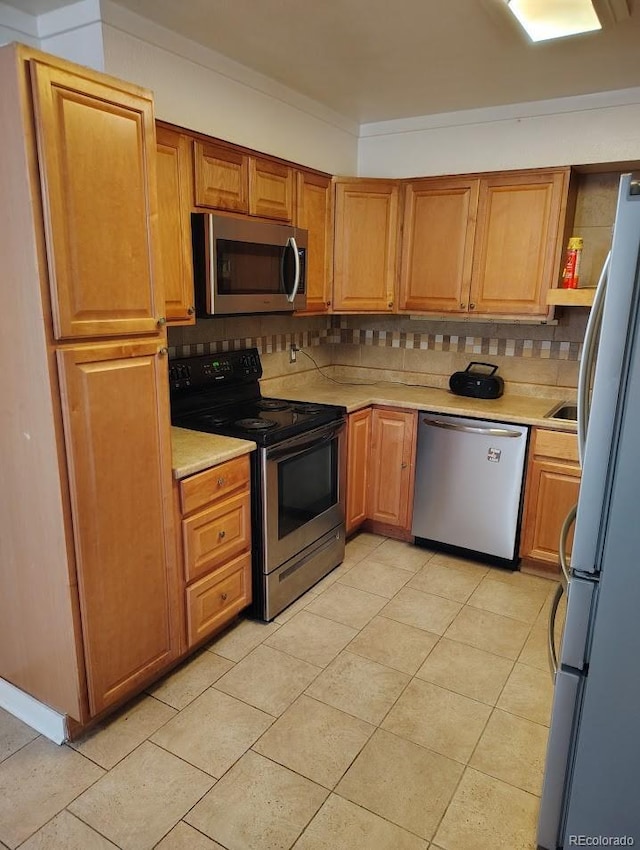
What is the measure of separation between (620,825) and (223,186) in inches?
102

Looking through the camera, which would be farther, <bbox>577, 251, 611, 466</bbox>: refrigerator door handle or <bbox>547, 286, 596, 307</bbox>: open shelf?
<bbox>547, 286, 596, 307</bbox>: open shelf

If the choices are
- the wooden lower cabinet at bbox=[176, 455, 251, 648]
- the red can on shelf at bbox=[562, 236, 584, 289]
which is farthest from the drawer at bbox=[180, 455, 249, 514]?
the red can on shelf at bbox=[562, 236, 584, 289]

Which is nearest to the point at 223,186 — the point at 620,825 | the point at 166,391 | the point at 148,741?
the point at 166,391

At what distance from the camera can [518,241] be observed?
3.10 m

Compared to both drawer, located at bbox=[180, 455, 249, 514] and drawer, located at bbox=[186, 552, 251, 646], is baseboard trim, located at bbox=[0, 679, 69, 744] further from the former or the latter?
drawer, located at bbox=[180, 455, 249, 514]

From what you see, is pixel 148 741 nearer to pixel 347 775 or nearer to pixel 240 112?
pixel 347 775

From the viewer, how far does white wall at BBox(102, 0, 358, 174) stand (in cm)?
215

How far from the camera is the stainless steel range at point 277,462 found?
2.53m

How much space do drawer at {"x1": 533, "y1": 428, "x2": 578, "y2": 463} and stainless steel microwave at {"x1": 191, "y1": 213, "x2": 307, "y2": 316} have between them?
1.43 m

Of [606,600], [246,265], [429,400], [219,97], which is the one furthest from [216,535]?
[219,97]

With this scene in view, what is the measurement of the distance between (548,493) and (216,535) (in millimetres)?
1753

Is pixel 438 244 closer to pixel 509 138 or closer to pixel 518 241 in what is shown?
pixel 518 241

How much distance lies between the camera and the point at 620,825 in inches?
56.0

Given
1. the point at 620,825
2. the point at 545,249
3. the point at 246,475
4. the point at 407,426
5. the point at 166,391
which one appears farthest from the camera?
the point at 407,426
